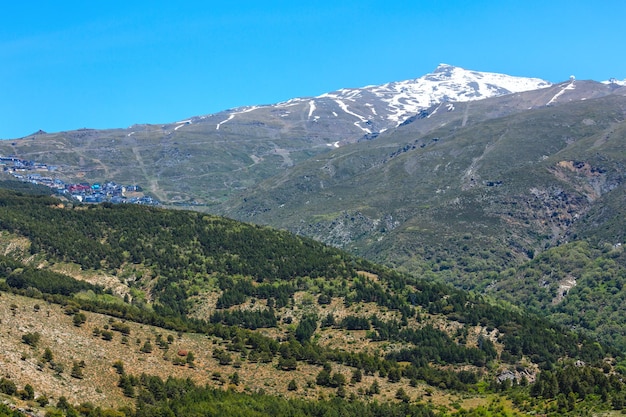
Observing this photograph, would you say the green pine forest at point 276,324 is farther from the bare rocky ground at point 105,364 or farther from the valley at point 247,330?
the bare rocky ground at point 105,364

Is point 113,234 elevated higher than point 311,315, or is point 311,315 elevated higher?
point 113,234

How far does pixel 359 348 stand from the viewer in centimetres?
10612

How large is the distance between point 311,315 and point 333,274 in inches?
641

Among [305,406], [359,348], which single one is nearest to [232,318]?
[359,348]

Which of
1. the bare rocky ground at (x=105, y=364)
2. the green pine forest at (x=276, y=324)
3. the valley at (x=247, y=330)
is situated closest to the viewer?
the bare rocky ground at (x=105, y=364)

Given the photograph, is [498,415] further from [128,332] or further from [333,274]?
[333,274]

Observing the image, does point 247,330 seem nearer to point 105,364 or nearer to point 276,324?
point 276,324

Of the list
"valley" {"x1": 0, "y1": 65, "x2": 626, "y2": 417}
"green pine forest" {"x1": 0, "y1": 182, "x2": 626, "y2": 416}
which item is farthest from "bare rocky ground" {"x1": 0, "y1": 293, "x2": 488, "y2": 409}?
"green pine forest" {"x1": 0, "y1": 182, "x2": 626, "y2": 416}

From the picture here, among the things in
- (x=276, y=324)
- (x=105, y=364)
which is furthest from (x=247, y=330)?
(x=105, y=364)

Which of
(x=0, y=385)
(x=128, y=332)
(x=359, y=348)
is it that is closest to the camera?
(x=0, y=385)

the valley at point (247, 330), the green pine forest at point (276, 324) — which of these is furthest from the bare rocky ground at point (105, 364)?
the green pine forest at point (276, 324)

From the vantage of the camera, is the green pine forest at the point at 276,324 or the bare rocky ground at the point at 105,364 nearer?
the bare rocky ground at the point at 105,364

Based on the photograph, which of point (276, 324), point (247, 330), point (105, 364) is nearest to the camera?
point (105, 364)

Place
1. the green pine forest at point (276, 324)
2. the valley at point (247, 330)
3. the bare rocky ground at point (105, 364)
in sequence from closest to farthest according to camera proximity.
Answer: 1. the bare rocky ground at point (105, 364)
2. the valley at point (247, 330)
3. the green pine forest at point (276, 324)
